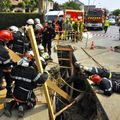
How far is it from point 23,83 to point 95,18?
1447 inches

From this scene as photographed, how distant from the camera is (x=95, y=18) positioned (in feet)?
147

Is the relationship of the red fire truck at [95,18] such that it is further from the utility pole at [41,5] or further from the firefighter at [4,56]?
the firefighter at [4,56]

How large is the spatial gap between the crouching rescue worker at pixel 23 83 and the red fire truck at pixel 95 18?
36023 mm

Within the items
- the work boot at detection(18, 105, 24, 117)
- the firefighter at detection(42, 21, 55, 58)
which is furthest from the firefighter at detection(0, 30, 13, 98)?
the firefighter at detection(42, 21, 55, 58)

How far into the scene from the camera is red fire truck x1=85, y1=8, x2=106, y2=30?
44.3 metres

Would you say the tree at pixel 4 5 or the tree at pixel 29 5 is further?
the tree at pixel 29 5

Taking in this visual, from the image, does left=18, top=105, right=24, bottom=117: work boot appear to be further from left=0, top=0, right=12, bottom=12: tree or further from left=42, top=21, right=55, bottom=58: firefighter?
left=0, top=0, right=12, bottom=12: tree

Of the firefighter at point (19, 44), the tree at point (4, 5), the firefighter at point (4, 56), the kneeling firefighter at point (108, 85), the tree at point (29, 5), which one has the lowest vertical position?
the tree at point (29, 5)

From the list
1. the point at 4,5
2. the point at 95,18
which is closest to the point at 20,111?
the point at 95,18

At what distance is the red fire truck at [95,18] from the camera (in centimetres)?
4433

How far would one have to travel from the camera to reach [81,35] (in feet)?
94.6

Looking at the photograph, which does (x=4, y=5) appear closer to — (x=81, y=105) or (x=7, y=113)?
(x=81, y=105)

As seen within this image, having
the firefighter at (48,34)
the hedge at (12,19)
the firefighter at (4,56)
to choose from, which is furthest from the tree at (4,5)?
the firefighter at (4,56)

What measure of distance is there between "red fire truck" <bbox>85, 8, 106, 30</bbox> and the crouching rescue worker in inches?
1418
